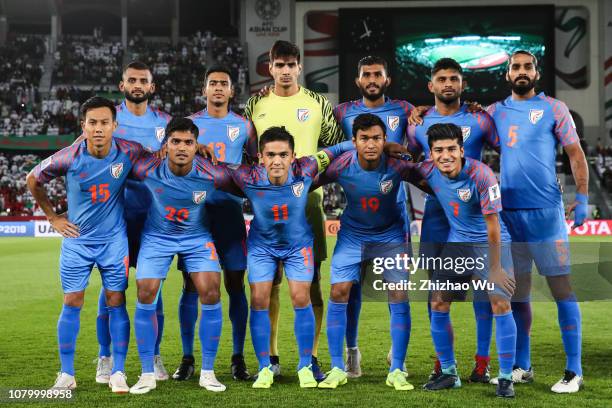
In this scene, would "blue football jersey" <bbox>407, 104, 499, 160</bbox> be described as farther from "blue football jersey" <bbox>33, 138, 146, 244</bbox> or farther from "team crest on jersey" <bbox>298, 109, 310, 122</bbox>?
"blue football jersey" <bbox>33, 138, 146, 244</bbox>

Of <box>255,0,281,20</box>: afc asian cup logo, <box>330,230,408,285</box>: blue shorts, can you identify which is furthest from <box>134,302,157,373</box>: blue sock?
<box>255,0,281,20</box>: afc asian cup logo

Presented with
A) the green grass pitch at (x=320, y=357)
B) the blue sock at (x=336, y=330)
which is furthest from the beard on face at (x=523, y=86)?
the green grass pitch at (x=320, y=357)

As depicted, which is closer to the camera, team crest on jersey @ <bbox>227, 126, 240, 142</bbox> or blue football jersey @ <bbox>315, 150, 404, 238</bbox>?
blue football jersey @ <bbox>315, 150, 404, 238</bbox>

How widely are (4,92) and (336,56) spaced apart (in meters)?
14.9

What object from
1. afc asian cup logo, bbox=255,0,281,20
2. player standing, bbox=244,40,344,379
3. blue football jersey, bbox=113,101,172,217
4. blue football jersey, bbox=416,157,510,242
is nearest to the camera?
blue football jersey, bbox=416,157,510,242

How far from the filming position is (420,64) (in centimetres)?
3334

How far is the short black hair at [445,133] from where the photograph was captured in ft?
16.8

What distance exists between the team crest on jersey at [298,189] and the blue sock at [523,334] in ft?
5.91

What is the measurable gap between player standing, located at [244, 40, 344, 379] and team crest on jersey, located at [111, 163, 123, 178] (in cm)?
117

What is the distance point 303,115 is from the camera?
5992 mm

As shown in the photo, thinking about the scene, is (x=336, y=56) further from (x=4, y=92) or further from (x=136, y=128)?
(x=136, y=128)

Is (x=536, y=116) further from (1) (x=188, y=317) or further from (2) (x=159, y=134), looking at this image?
(1) (x=188, y=317)

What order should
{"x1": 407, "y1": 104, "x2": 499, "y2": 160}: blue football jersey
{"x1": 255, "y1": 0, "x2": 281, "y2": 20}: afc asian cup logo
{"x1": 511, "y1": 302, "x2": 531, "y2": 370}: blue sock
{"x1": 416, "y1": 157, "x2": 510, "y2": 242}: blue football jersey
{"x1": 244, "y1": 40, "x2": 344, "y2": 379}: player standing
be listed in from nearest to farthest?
{"x1": 416, "y1": 157, "x2": 510, "y2": 242}: blue football jersey < {"x1": 511, "y1": 302, "x2": 531, "y2": 370}: blue sock < {"x1": 407, "y1": 104, "x2": 499, "y2": 160}: blue football jersey < {"x1": 244, "y1": 40, "x2": 344, "y2": 379}: player standing < {"x1": 255, "y1": 0, "x2": 281, "y2": 20}: afc asian cup logo

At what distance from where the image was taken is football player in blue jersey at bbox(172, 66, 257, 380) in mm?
5730
